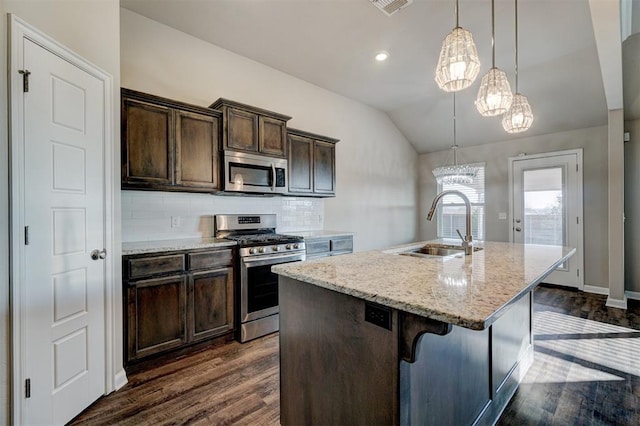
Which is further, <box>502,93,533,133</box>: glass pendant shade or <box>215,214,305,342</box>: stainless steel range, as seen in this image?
<box>215,214,305,342</box>: stainless steel range

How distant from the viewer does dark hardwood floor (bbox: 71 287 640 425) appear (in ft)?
5.87

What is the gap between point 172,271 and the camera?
7.91 ft

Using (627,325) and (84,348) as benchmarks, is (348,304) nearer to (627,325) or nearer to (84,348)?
(84,348)

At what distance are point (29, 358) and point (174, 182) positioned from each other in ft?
5.04

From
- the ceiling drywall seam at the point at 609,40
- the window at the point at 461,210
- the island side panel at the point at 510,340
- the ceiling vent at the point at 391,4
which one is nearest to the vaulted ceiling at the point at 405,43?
the ceiling vent at the point at 391,4

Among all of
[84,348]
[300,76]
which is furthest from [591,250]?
[84,348]

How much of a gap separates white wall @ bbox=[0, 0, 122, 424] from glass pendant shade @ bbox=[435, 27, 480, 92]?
2.22 m

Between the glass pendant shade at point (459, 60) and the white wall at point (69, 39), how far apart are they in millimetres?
2218

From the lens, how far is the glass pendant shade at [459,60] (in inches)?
63.8

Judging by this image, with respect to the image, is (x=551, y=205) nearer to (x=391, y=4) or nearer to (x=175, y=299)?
(x=391, y=4)

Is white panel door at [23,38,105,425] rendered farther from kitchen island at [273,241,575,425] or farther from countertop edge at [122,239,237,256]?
kitchen island at [273,241,575,425]

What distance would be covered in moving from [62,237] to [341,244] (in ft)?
9.11

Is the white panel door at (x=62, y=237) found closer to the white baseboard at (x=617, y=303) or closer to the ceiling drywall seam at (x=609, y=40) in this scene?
the ceiling drywall seam at (x=609, y=40)

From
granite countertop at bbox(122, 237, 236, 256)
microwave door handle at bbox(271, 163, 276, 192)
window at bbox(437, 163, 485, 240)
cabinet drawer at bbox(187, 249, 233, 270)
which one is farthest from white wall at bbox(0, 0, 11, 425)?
window at bbox(437, 163, 485, 240)
